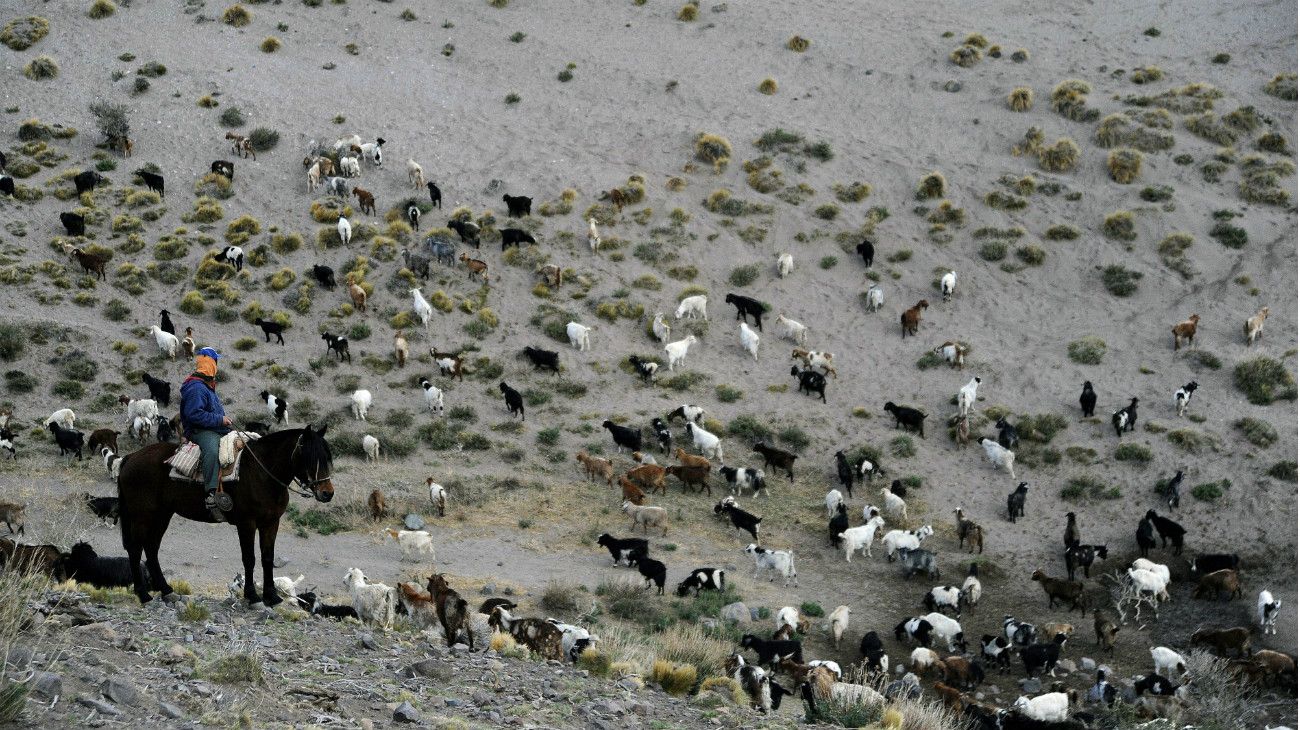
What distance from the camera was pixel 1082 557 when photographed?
23.3m

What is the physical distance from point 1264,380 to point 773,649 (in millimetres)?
19667

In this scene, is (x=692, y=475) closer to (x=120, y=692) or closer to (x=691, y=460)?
(x=691, y=460)

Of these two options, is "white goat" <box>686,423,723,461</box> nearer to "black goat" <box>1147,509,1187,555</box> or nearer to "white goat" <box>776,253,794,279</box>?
"black goat" <box>1147,509,1187,555</box>

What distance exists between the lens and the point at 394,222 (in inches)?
1473

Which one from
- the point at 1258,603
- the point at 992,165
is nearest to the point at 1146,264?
the point at 992,165

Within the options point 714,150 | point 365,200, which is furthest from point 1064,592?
point 365,200

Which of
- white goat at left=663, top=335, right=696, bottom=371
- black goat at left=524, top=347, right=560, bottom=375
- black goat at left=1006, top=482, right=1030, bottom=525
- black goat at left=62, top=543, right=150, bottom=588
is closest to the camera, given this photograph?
black goat at left=62, top=543, right=150, bottom=588

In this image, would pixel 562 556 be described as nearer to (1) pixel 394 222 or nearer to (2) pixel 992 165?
(1) pixel 394 222

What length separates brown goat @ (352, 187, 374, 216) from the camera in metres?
38.1

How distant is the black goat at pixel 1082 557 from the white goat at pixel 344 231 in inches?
962

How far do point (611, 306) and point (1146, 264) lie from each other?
60.5 ft

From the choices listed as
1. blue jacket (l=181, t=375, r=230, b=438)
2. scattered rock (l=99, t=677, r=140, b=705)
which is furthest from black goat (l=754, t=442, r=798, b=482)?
scattered rock (l=99, t=677, r=140, b=705)

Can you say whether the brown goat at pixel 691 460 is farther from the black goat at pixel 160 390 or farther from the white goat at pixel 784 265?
the black goat at pixel 160 390

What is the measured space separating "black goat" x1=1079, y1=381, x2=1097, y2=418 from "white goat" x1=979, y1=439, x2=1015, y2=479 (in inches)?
120
